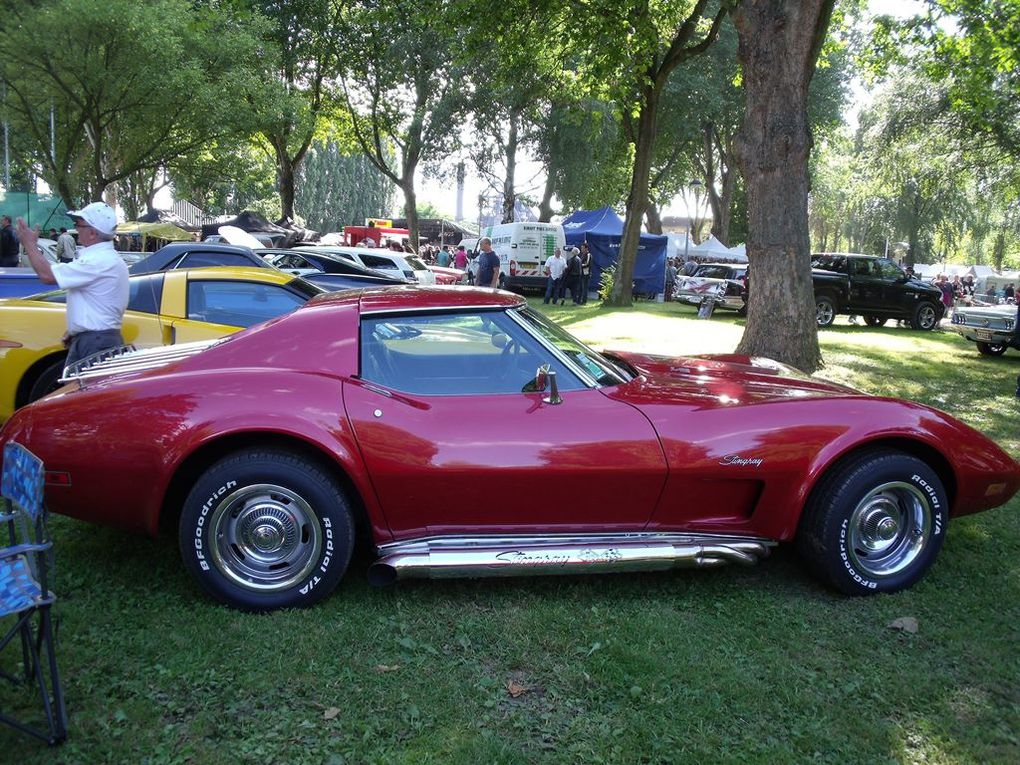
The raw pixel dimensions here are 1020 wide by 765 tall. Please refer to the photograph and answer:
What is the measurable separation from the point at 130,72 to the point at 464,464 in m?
18.8

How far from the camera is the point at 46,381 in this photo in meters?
5.75

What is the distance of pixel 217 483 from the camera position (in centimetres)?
321

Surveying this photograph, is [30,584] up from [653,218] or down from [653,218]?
down

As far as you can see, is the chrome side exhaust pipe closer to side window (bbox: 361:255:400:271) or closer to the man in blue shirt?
the man in blue shirt

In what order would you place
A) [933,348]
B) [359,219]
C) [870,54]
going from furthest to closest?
[359,219]
[870,54]
[933,348]

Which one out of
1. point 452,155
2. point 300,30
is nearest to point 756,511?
point 300,30

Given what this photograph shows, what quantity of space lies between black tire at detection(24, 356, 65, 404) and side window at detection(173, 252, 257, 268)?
330 centimetres

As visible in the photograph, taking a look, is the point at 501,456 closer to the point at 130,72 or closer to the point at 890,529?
the point at 890,529

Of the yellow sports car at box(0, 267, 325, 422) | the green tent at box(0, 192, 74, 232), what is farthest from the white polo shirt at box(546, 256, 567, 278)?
the green tent at box(0, 192, 74, 232)

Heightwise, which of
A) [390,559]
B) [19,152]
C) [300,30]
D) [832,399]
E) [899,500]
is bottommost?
[390,559]

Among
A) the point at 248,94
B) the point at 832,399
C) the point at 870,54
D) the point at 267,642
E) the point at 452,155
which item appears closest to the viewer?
the point at 267,642

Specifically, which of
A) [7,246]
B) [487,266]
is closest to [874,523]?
[487,266]

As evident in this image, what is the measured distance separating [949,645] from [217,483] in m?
3.04

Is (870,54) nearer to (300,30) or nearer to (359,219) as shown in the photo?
(300,30)
